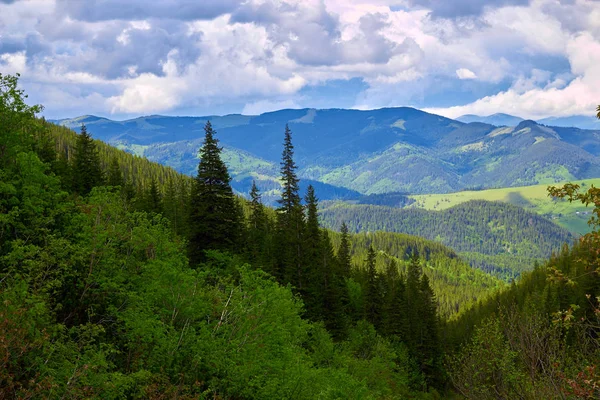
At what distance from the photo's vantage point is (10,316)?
13281mm

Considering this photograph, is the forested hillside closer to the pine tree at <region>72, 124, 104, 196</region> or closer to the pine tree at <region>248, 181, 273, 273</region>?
the pine tree at <region>248, 181, 273, 273</region>

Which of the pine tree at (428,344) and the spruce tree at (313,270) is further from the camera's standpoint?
the pine tree at (428,344)

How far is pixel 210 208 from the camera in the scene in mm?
47375

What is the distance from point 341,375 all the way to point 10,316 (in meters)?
18.9

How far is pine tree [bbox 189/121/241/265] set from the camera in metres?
46.2

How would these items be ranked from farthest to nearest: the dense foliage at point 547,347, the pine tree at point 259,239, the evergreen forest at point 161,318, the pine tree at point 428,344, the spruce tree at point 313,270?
the pine tree at point 428,344, the spruce tree at point 313,270, the pine tree at point 259,239, the evergreen forest at point 161,318, the dense foliage at point 547,347

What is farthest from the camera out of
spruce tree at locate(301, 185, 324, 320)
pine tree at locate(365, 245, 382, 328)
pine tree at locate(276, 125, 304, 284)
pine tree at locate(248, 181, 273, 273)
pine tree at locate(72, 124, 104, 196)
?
pine tree at locate(365, 245, 382, 328)

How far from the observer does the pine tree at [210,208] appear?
4625 cm

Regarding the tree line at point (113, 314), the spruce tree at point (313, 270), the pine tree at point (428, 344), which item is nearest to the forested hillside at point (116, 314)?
the tree line at point (113, 314)

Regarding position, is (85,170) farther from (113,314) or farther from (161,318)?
(113,314)

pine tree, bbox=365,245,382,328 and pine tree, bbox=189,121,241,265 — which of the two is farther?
pine tree, bbox=365,245,382,328

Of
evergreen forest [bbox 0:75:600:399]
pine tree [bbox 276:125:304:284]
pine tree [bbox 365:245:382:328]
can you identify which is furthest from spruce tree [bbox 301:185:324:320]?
pine tree [bbox 365:245:382:328]

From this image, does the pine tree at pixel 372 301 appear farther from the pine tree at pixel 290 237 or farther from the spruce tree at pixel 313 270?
the pine tree at pixel 290 237

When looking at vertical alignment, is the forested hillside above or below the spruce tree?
above
